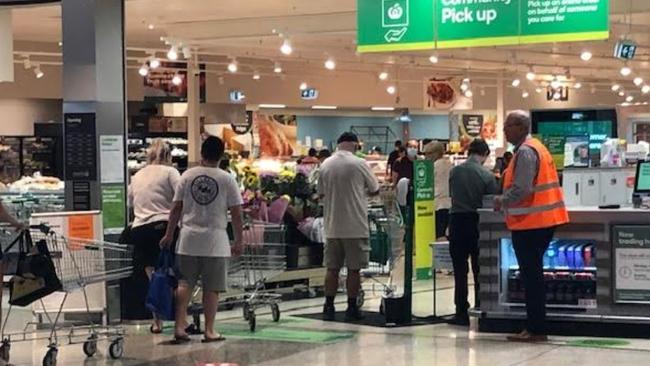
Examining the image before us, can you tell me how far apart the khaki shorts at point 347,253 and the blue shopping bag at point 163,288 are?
1.72m

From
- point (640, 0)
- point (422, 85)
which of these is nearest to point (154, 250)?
point (640, 0)

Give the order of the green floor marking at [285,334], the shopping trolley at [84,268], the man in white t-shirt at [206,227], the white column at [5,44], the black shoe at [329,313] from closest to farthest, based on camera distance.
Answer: the shopping trolley at [84,268] → the man in white t-shirt at [206,227] → the green floor marking at [285,334] → the black shoe at [329,313] → the white column at [5,44]

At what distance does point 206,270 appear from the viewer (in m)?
8.12

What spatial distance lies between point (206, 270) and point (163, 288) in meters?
0.40

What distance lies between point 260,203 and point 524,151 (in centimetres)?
335

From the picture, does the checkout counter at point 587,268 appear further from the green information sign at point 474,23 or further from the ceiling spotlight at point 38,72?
the ceiling spotlight at point 38,72


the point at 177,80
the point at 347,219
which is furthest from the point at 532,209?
the point at 177,80

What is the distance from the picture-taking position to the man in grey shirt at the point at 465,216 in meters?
8.95

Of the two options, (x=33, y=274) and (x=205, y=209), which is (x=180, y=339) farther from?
(x=33, y=274)

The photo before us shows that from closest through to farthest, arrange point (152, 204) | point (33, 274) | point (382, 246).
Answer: point (33, 274) < point (152, 204) < point (382, 246)

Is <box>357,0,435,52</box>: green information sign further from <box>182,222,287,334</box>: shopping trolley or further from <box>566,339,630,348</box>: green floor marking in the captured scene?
<box>566,339,630,348</box>: green floor marking

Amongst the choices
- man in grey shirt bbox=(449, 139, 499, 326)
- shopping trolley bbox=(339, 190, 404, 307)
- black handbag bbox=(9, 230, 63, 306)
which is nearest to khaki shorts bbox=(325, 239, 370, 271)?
shopping trolley bbox=(339, 190, 404, 307)

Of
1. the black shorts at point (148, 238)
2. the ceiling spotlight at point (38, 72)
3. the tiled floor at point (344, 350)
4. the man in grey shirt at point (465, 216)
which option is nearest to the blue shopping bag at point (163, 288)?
the tiled floor at point (344, 350)

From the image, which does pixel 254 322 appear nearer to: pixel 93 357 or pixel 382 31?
pixel 93 357
